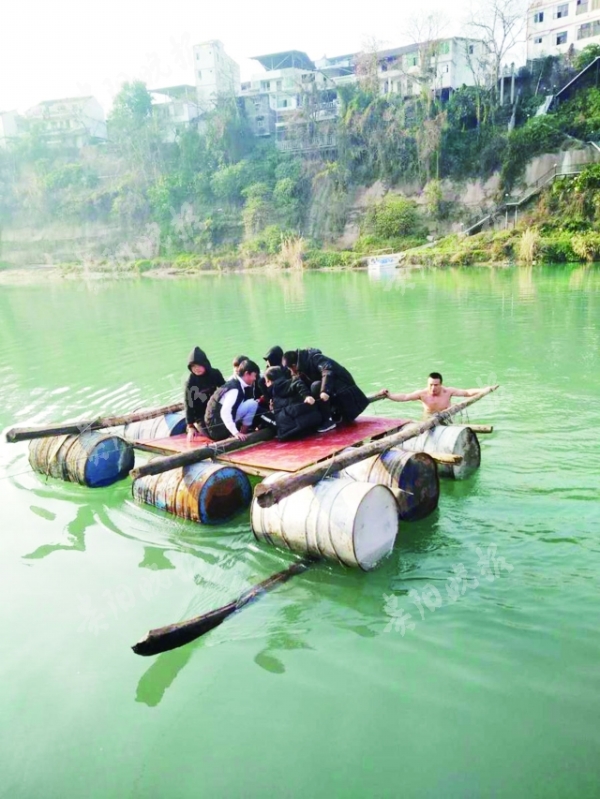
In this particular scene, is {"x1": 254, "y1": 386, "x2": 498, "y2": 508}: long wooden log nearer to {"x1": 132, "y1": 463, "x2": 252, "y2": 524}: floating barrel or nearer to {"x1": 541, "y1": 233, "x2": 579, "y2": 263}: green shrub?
{"x1": 132, "y1": 463, "x2": 252, "y2": 524}: floating barrel

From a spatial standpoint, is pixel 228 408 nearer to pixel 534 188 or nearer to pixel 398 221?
pixel 534 188

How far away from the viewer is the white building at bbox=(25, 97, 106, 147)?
262ft

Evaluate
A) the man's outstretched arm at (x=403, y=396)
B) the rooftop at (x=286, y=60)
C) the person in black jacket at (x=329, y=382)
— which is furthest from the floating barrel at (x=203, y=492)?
the rooftop at (x=286, y=60)

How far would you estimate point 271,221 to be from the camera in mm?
59062

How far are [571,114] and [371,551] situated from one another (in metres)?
50.6

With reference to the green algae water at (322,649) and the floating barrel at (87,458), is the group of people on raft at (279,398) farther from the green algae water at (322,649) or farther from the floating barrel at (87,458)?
the green algae water at (322,649)

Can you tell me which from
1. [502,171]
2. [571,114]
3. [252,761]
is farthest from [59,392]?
[571,114]

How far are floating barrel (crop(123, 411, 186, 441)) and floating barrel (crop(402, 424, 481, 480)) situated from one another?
3704 millimetres

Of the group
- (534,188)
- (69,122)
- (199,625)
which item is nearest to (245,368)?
(199,625)

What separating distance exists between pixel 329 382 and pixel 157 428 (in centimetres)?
318

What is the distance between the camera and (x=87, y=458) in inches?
342

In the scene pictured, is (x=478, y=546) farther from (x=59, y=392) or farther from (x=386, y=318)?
(x=386, y=318)

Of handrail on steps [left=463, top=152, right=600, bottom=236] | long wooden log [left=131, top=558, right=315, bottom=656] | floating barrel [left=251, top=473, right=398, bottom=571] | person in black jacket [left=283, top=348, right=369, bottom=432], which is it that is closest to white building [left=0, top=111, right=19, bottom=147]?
handrail on steps [left=463, top=152, right=600, bottom=236]

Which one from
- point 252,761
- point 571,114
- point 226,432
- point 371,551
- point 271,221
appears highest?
point 571,114
